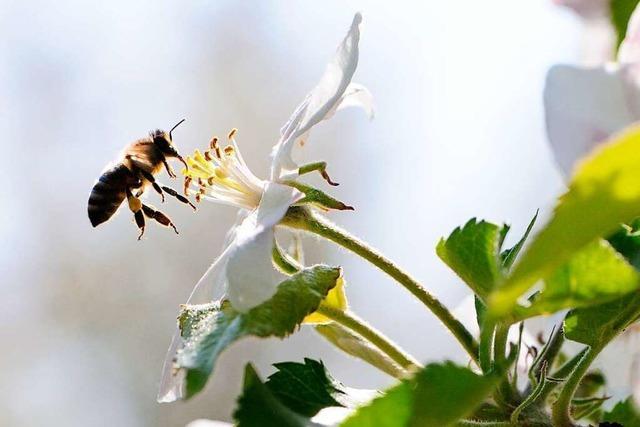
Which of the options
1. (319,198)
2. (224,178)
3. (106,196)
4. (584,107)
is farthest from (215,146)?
(584,107)

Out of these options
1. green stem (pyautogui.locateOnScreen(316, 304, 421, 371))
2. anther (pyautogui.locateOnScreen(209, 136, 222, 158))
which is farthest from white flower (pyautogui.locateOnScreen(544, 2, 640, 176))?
anther (pyautogui.locateOnScreen(209, 136, 222, 158))

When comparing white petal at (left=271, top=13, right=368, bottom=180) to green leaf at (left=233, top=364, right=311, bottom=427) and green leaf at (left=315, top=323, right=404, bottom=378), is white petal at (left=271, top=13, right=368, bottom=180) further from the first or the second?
green leaf at (left=233, top=364, right=311, bottom=427)

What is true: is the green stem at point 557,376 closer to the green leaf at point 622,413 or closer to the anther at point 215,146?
the green leaf at point 622,413

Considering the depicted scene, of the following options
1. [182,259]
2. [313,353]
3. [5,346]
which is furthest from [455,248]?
[5,346]

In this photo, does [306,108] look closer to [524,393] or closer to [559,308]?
[524,393]

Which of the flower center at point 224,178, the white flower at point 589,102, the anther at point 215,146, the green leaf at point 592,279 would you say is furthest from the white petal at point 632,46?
the anther at point 215,146

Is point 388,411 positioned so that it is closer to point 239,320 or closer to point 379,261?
point 239,320
